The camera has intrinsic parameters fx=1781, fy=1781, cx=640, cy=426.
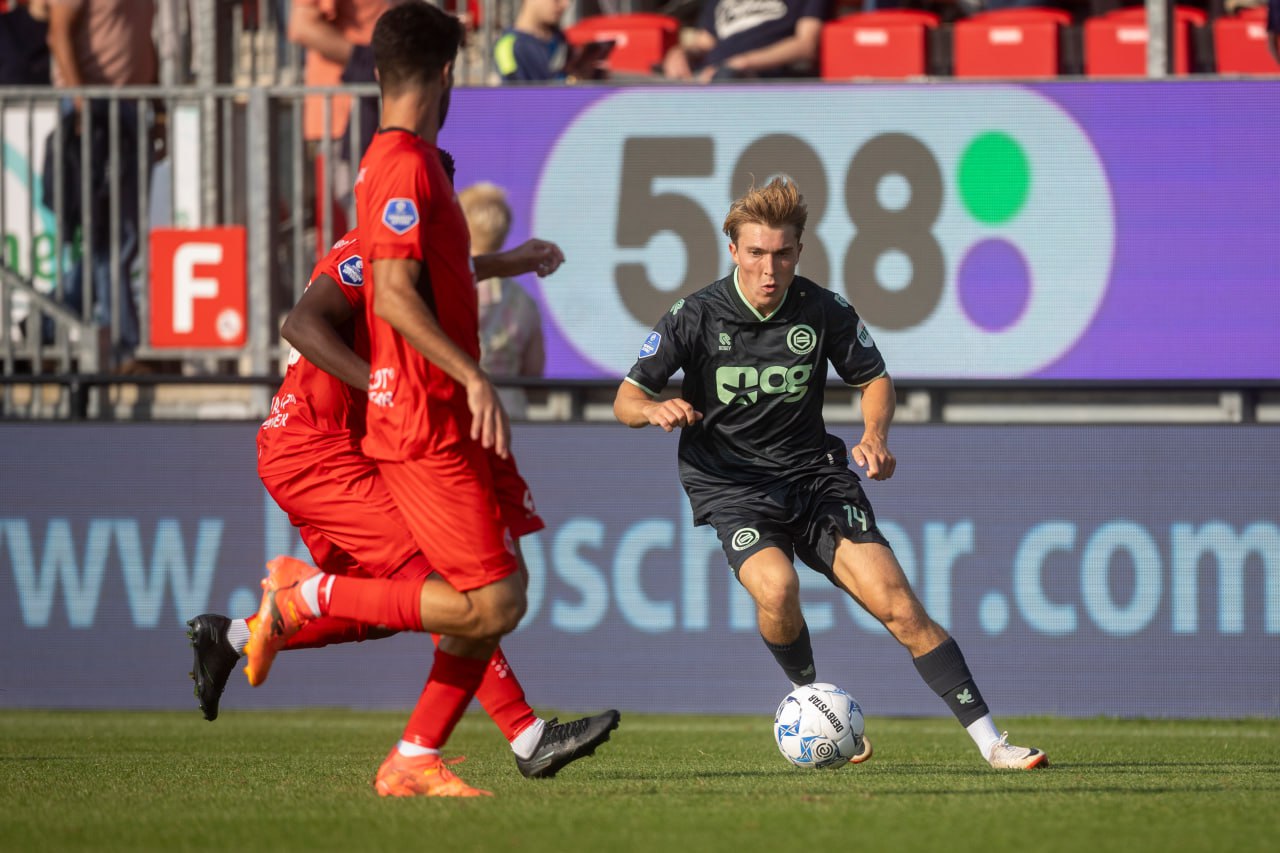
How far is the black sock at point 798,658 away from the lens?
685 cm

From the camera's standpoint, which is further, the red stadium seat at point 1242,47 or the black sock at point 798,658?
the red stadium seat at point 1242,47

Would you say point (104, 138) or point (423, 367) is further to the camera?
point (104, 138)

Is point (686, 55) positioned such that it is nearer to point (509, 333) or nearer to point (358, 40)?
point (358, 40)

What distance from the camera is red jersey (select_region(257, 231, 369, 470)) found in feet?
18.8

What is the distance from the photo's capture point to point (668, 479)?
9.93 meters

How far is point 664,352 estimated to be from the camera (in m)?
6.78

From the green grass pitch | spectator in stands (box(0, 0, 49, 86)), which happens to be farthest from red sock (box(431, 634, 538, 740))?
spectator in stands (box(0, 0, 49, 86))

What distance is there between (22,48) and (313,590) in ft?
27.0

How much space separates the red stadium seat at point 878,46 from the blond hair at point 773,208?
15.7ft

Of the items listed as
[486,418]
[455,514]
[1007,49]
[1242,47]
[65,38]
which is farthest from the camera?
[65,38]

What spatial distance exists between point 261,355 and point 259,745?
122 inches

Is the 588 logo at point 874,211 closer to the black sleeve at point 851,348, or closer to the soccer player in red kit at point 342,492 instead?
the black sleeve at point 851,348

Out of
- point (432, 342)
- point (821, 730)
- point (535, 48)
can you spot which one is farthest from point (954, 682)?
point (535, 48)

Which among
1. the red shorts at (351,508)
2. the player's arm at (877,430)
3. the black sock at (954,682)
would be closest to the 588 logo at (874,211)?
the player's arm at (877,430)
